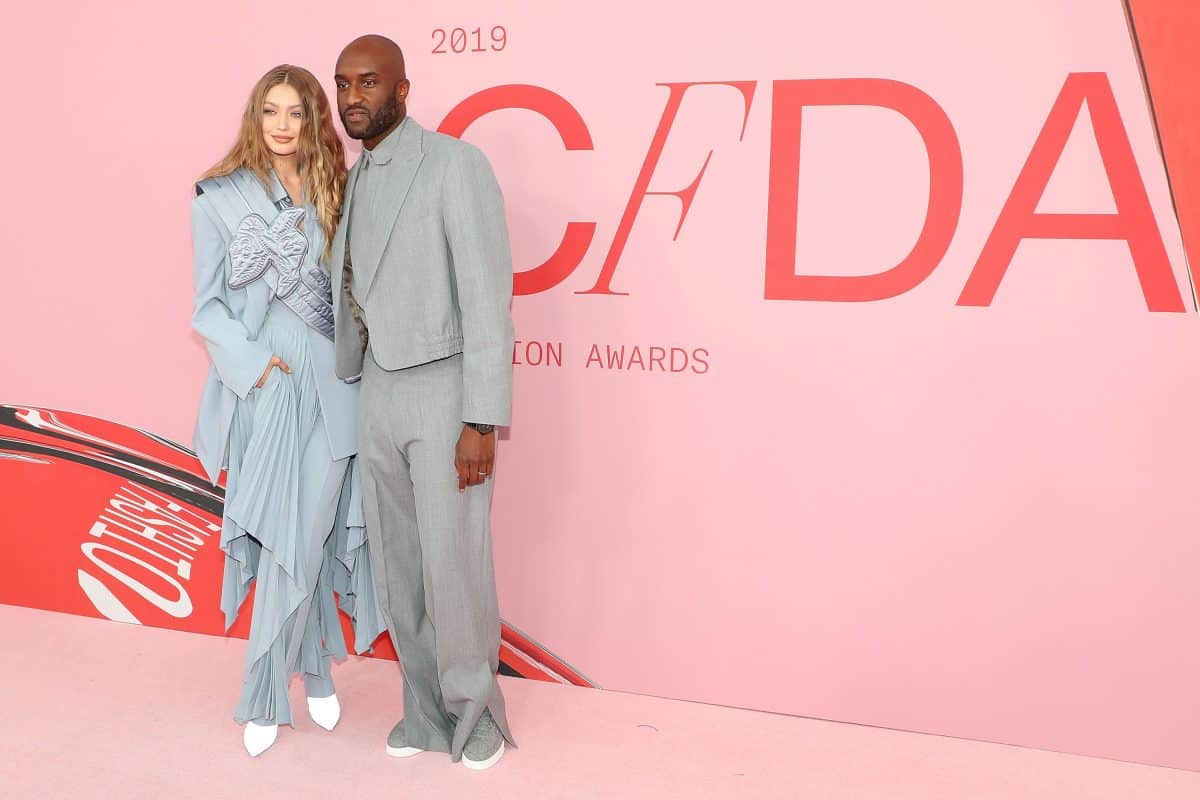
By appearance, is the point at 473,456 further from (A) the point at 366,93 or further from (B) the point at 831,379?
(B) the point at 831,379

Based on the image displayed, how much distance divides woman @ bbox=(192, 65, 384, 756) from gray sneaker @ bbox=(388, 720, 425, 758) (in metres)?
0.26

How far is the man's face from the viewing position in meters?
2.14

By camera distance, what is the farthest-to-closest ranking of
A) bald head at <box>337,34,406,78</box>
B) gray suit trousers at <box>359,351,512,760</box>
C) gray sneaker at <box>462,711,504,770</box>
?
gray sneaker at <box>462,711,504,770</box>
gray suit trousers at <box>359,351,512,760</box>
bald head at <box>337,34,406,78</box>

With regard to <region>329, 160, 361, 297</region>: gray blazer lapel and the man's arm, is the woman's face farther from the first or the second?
the man's arm

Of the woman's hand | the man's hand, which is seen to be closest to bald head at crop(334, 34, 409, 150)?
the woman's hand

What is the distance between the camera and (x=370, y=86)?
7.07ft

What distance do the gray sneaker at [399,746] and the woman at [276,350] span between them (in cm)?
26

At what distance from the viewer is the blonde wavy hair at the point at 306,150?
2.39 m

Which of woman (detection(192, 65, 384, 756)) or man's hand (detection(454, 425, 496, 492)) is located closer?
man's hand (detection(454, 425, 496, 492))

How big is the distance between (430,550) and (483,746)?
50 cm

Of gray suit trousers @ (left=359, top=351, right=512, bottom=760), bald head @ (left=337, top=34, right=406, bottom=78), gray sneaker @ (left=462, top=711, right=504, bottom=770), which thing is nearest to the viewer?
bald head @ (left=337, top=34, right=406, bottom=78)

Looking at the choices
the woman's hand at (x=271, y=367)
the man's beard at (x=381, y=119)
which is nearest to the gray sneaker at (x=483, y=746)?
the woman's hand at (x=271, y=367)

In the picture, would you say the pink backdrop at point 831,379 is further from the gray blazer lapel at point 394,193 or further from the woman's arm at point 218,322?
the woman's arm at point 218,322

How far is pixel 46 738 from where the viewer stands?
247 cm
